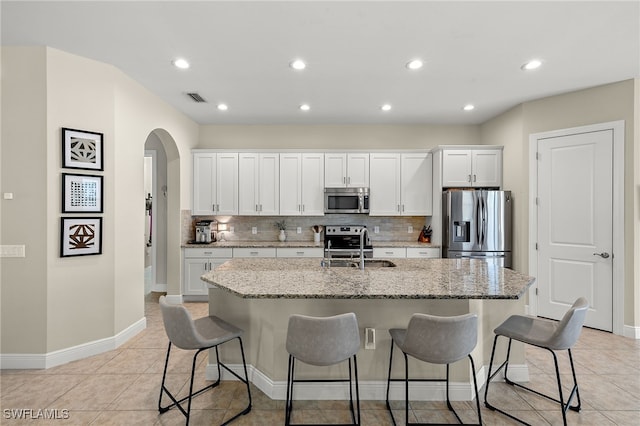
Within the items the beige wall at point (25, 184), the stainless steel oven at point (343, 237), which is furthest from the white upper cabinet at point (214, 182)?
the beige wall at point (25, 184)

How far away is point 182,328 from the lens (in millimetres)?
2004

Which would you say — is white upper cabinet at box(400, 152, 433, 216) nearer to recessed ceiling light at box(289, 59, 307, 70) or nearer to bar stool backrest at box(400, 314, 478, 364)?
recessed ceiling light at box(289, 59, 307, 70)

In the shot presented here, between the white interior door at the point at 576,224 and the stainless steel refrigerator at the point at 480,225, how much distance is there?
40 cm

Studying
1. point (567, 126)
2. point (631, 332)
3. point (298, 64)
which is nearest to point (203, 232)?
point (298, 64)

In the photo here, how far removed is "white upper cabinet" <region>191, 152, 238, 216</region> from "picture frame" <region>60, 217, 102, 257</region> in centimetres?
201

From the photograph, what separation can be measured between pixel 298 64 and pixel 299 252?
2.67 meters

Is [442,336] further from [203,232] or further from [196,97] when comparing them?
[203,232]

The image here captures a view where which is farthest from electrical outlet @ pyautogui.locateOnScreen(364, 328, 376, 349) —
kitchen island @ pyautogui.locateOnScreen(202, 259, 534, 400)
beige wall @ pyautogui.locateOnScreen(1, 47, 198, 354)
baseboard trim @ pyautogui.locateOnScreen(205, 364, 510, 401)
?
beige wall @ pyautogui.locateOnScreen(1, 47, 198, 354)

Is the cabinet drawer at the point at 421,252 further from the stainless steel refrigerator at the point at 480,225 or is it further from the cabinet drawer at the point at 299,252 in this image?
the cabinet drawer at the point at 299,252

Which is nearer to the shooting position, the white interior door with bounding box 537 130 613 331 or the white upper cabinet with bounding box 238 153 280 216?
the white interior door with bounding box 537 130 613 331

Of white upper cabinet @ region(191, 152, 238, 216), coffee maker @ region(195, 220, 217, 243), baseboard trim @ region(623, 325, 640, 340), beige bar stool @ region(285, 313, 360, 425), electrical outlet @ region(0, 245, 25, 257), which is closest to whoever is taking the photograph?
beige bar stool @ region(285, 313, 360, 425)

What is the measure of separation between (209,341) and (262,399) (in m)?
0.68

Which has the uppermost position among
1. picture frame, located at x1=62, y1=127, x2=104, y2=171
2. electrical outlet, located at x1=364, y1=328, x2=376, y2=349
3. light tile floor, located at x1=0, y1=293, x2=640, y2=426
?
picture frame, located at x1=62, y1=127, x2=104, y2=171

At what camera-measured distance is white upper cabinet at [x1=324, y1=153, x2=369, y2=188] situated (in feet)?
16.6
